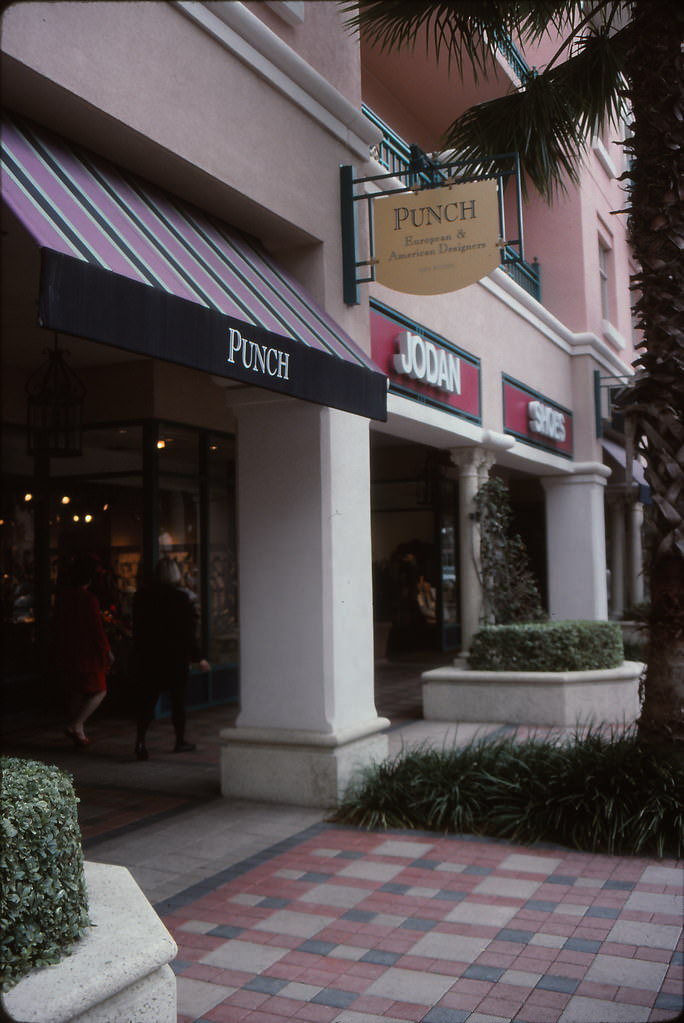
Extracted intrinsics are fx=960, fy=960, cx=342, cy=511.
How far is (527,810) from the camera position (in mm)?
6379

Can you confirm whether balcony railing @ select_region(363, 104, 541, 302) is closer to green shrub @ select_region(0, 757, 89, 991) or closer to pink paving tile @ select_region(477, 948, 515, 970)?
pink paving tile @ select_region(477, 948, 515, 970)

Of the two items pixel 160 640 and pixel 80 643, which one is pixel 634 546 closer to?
pixel 160 640

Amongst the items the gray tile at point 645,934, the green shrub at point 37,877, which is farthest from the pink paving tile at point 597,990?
the green shrub at point 37,877

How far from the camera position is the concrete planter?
2.79 metres

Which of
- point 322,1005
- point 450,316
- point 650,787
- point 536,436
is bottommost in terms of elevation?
→ point 322,1005

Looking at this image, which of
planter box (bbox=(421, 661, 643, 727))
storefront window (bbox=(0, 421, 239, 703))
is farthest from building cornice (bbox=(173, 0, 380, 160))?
planter box (bbox=(421, 661, 643, 727))

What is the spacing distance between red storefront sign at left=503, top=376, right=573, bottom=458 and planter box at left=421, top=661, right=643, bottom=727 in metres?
3.80

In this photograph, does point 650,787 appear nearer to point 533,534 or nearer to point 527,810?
point 527,810

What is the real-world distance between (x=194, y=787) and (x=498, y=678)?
4097mm

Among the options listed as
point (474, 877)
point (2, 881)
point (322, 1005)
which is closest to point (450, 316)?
point (474, 877)

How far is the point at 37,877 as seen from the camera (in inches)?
117

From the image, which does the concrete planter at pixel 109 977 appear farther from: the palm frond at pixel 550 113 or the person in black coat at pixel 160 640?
the palm frond at pixel 550 113

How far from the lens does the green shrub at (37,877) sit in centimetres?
289

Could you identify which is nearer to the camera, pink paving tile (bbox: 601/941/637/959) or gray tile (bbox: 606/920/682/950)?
pink paving tile (bbox: 601/941/637/959)
